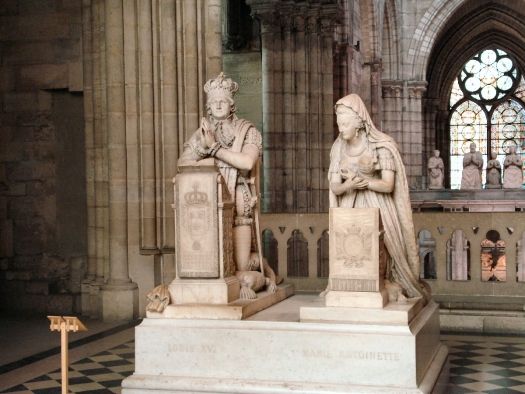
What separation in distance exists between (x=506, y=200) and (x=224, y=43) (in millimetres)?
8510

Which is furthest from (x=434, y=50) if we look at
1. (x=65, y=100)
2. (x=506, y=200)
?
(x=65, y=100)

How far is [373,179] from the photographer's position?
267 inches

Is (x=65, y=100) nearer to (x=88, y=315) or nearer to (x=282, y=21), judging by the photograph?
(x=88, y=315)

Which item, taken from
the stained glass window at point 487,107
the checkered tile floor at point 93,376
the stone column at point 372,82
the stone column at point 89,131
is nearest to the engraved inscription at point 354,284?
the checkered tile floor at point 93,376

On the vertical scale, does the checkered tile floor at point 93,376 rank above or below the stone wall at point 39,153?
below

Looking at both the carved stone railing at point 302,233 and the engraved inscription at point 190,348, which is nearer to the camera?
the engraved inscription at point 190,348

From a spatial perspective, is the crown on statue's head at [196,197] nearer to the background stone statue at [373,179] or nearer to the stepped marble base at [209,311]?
the stepped marble base at [209,311]

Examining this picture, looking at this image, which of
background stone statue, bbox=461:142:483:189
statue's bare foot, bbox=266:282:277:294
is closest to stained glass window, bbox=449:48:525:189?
background stone statue, bbox=461:142:483:189

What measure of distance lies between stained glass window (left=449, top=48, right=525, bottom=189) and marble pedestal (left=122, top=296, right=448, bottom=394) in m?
33.7

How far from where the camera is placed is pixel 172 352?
641 cm

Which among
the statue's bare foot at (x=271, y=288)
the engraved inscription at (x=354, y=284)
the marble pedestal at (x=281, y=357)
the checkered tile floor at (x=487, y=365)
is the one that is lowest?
the checkered tile floor at (x=487, y=365)

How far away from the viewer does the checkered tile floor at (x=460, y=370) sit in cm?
711

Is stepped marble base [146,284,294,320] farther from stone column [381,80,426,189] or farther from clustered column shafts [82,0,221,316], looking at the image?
stone column [381,80,426,189]

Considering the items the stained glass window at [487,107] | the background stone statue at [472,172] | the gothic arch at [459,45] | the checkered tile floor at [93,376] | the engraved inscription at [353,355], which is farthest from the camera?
the stained glass window at [487,107]
